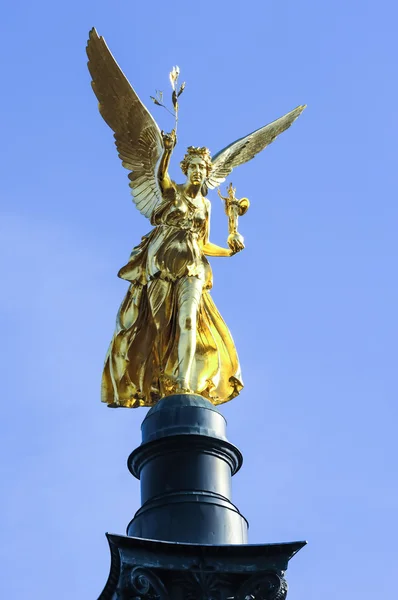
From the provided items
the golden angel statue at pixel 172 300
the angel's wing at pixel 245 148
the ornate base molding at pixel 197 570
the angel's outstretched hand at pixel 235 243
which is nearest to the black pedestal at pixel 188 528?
the ornate base molding at pixel 197 570

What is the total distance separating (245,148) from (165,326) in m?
4.13

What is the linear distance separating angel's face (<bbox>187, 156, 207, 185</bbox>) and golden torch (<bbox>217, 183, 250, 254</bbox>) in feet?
2.56

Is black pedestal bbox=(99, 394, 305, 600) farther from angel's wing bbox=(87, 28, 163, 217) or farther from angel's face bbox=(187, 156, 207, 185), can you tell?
angel's wing bbox=(87, 28, 163, 217)

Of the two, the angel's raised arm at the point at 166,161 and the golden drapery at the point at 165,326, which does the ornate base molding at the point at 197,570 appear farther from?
the angel's raised arm at the point at 166,161

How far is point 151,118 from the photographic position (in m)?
20.2

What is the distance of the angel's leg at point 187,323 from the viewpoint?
57.0 feet

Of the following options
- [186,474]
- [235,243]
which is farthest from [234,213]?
[186,474]

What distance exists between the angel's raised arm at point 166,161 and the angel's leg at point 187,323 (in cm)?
156

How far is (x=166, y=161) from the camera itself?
19.0 meters

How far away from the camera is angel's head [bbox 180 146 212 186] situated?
1903cm

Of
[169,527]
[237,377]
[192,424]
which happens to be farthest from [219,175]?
[169,527]

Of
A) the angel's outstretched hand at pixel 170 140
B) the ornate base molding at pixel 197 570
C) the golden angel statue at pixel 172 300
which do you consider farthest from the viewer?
the angel's outstretched hand at pixel 170 140

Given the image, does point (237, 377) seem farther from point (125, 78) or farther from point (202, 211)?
point (125, 78)

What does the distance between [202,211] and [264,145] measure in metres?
2.81
